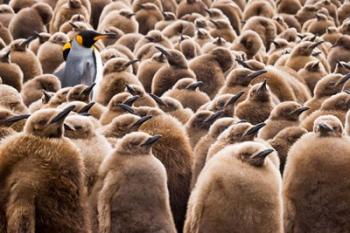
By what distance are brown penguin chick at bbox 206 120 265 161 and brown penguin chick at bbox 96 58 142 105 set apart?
92.9 inches

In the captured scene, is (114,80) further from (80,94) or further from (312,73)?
(312,73)

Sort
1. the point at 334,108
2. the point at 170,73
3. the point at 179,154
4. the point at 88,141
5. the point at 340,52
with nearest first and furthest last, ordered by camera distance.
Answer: the point at 88,141 → the point at 179,154 → the point at 334,108 → the point at 170,73 → the point at 340,52

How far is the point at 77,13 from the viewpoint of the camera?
1288 cm

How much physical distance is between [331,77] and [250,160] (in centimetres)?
275

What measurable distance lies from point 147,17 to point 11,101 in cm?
709

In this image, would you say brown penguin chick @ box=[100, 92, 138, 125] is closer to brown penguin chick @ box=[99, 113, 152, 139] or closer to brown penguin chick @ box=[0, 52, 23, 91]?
brown penguin chick @ box=[99, 113, 152, 139]

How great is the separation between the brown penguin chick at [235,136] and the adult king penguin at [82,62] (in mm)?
3388

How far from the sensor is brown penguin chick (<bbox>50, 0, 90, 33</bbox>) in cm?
1277

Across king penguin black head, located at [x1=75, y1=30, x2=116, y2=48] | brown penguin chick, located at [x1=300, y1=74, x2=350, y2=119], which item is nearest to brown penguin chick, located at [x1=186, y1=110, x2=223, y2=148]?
brown penguin chick, located at [x1=300, y1=74, x2=350, y2=119]

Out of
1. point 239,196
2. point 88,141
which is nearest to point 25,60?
point 88,141

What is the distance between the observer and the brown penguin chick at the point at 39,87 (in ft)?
25.4

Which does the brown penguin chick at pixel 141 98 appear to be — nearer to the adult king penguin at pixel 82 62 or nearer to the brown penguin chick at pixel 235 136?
the brown penguin chick at pixel 235 136

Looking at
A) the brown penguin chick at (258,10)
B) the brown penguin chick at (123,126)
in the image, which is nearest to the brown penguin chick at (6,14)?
the brown penguin chick at (258,10)

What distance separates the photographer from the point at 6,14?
42.2 ft
